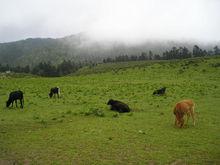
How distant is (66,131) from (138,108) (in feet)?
35.2

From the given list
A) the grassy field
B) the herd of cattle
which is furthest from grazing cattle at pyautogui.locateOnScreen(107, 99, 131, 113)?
the grassy field

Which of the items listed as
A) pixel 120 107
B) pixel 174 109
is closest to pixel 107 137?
pixel 174 109

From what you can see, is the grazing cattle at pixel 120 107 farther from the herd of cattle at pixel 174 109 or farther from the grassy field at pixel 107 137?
the grassy field at pixel 107 137

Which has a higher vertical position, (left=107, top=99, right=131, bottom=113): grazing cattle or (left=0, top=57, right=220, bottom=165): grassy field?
(left=107, top=99, right=131, bottom=113): grazing cattle

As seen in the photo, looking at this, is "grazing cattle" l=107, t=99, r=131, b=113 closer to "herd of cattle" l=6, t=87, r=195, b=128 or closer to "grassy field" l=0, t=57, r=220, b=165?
"herd of cattle" l=6, t=87, r=195, b=128

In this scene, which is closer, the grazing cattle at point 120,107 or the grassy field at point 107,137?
the grassy field at point 107,137

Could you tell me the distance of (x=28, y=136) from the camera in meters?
18.0

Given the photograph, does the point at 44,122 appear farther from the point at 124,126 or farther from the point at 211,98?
the point at 211,98

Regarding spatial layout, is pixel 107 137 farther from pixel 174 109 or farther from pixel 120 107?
pixel 120 107

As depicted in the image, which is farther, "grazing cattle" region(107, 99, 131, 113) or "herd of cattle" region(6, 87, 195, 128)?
"grazing cattle" region(107, 99, 131, 113)

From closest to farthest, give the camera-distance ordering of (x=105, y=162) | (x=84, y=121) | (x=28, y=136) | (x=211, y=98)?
(x=105, y=162) < (x=28, y=136) < (x=84, y=121) < (x=211, y=98)

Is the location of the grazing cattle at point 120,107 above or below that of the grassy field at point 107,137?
above

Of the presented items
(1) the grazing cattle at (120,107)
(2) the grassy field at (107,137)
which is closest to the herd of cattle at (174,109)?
(1) the grazing cattle at (120,107)

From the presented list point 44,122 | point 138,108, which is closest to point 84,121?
point 44,122
